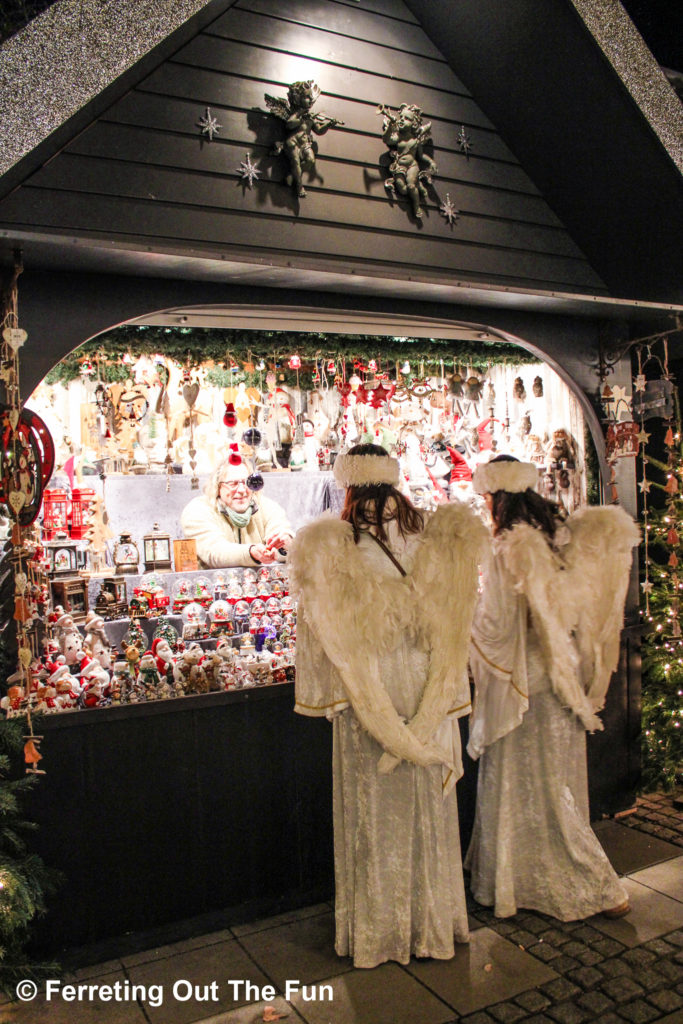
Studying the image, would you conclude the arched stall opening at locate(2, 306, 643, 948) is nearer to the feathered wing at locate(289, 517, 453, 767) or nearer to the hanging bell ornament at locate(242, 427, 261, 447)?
the hanging bell ornament at locate(242, 427, 261, 447)

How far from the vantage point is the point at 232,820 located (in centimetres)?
368

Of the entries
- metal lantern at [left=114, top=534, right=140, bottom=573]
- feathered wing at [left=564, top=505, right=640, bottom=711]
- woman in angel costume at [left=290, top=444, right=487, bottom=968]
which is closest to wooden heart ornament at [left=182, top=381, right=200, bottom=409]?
metal lantern at [left=114, top=534, right=140, bottom=573]

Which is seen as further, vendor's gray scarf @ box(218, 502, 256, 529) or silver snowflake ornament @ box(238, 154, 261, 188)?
vendor's gray scarf @ box(218, 502, 256, 529)

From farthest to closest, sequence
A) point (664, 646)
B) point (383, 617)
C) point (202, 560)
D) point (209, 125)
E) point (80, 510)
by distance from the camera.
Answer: point (664, 646) → point (202, 560) → point (80, 510) → point (209, 125) → point (383, 617)

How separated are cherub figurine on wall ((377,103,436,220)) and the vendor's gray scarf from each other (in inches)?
77.5

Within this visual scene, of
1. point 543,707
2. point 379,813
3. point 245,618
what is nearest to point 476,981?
point 379,813

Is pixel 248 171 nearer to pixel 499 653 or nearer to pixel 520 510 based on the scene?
pixel 520 510

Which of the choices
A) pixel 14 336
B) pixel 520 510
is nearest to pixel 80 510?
pixel 14 336

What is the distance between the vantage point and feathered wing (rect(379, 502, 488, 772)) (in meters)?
3.08

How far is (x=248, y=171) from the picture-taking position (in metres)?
3.57

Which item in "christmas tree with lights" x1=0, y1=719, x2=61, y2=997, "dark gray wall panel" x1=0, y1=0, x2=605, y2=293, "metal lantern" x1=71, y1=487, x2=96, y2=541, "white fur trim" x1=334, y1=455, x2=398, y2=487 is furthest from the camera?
"metal lantern" x1=71, y1=487, x2=96, y2=541

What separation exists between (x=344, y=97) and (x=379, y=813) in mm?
3263

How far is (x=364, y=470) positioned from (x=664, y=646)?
A: 118 inches

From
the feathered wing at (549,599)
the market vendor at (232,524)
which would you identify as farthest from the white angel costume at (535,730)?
the market vendor at (232,524)
